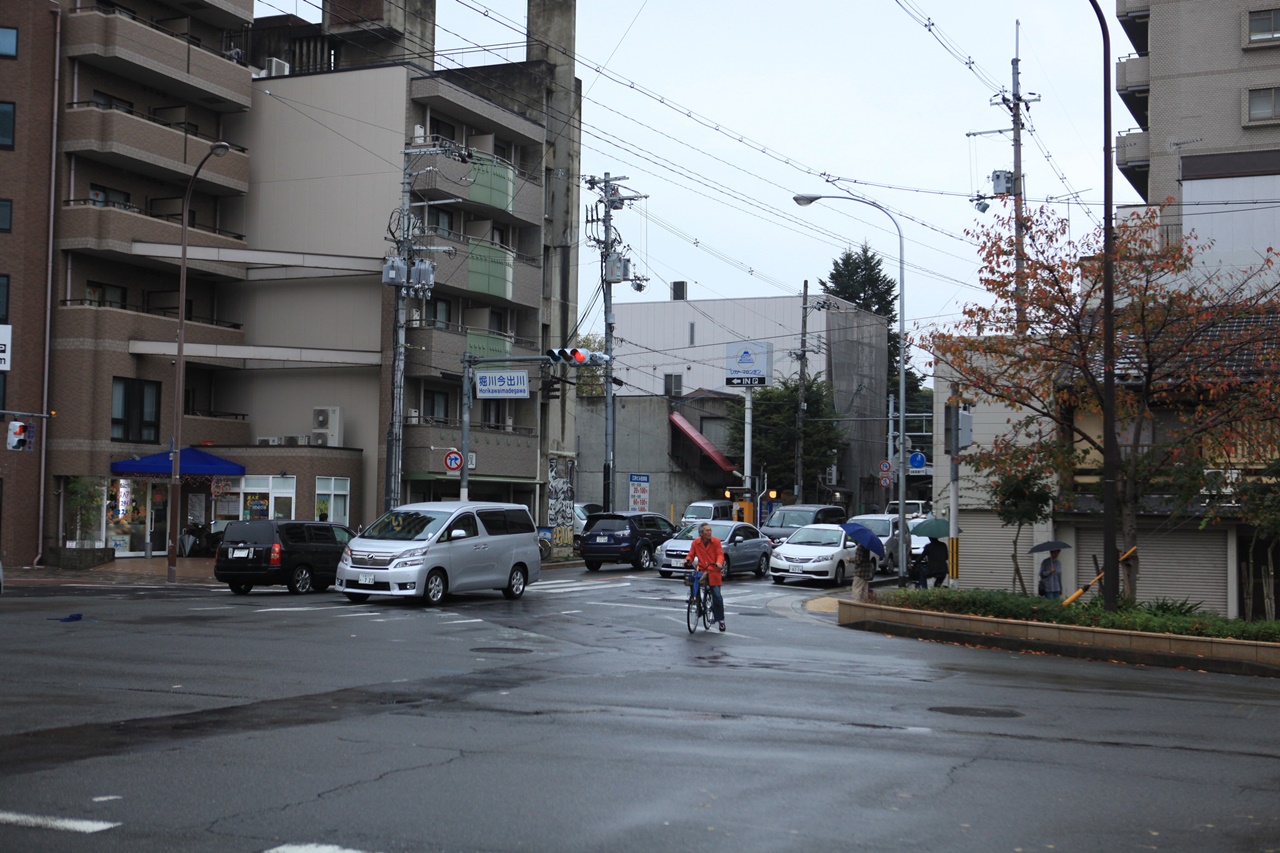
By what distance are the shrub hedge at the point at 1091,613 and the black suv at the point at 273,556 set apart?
12.3 metres

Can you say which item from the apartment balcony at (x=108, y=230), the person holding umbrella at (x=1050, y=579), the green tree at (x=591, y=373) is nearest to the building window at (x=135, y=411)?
the apartment balcony at (x=108, y=230)

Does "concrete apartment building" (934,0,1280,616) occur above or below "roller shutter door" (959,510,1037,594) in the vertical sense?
above

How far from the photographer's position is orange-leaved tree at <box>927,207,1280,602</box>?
22.0 meters

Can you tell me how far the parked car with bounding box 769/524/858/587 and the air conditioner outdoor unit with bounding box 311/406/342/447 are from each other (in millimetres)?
15584

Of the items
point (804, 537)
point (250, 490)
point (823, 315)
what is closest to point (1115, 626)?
point (804, 537)

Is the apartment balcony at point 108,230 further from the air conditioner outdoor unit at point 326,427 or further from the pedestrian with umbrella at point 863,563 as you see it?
the pedestrian with umbrella at point 863,563

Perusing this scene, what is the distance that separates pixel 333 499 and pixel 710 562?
79.7 ft

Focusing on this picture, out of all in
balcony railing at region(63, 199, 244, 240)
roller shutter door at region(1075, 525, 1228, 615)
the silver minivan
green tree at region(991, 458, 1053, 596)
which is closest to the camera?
green tree at region(991, 458, 1053, 596)

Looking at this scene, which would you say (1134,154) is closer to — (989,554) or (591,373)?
(989,554)

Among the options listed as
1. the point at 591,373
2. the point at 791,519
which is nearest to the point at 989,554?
the point at 791,519

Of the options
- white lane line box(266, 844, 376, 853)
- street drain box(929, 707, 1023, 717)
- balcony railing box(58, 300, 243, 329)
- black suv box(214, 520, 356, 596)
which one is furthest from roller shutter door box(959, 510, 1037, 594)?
balcony railing box(58, 300, 243, 329)

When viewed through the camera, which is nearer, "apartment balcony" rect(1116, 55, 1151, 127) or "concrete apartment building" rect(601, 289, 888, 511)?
"apartment balcony" rect(1116, 55, 1151, 127)

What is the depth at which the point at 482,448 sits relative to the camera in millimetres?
45688

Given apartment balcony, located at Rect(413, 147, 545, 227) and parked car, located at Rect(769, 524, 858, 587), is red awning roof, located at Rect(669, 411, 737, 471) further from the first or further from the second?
parked car, located at Rect(769, 524, 858, 587)
